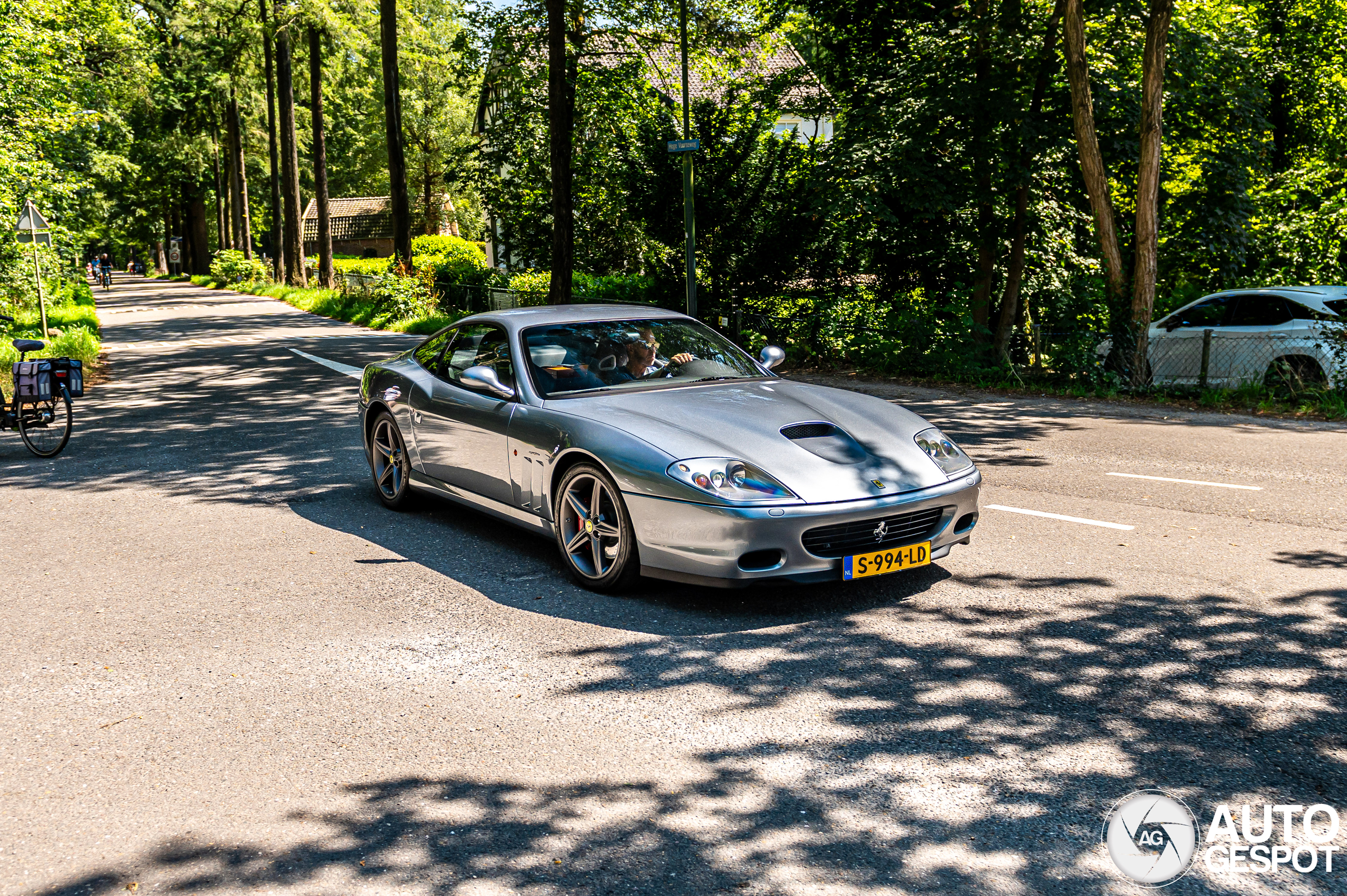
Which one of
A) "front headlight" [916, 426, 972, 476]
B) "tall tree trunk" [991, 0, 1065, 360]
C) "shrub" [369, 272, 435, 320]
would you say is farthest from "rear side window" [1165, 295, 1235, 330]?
"shrub" [369, 272, 435, 320]

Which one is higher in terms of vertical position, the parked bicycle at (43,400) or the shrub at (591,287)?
the shrub at (591,287)

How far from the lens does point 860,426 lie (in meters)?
5.95

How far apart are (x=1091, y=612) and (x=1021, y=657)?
78 centimetres

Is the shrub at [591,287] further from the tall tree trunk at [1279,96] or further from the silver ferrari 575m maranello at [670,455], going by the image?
the silver ferrari 575m maranello at [670,455]

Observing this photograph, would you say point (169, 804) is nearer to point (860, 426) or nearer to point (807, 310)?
point (860, 426)

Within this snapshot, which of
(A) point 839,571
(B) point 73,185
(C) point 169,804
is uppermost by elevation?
(B) point 73,185

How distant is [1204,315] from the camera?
1491 cm

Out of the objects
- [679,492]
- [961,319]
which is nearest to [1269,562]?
[679,492]

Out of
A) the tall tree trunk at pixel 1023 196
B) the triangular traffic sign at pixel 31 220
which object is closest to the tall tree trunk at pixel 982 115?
the tall tree trunk at pixel 1023 196

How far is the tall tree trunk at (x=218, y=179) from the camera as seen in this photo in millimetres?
59312

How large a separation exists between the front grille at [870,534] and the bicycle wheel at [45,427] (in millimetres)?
8856

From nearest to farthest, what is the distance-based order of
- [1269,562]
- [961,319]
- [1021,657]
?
[1021,657] → [1269,562] → [961,319]

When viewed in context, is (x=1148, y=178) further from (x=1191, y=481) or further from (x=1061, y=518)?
(x=1061, y=518)

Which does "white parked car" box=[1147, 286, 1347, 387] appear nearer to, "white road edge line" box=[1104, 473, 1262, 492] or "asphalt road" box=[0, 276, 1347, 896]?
"white road edge line" box=[1104, 473, 1262, 492]
